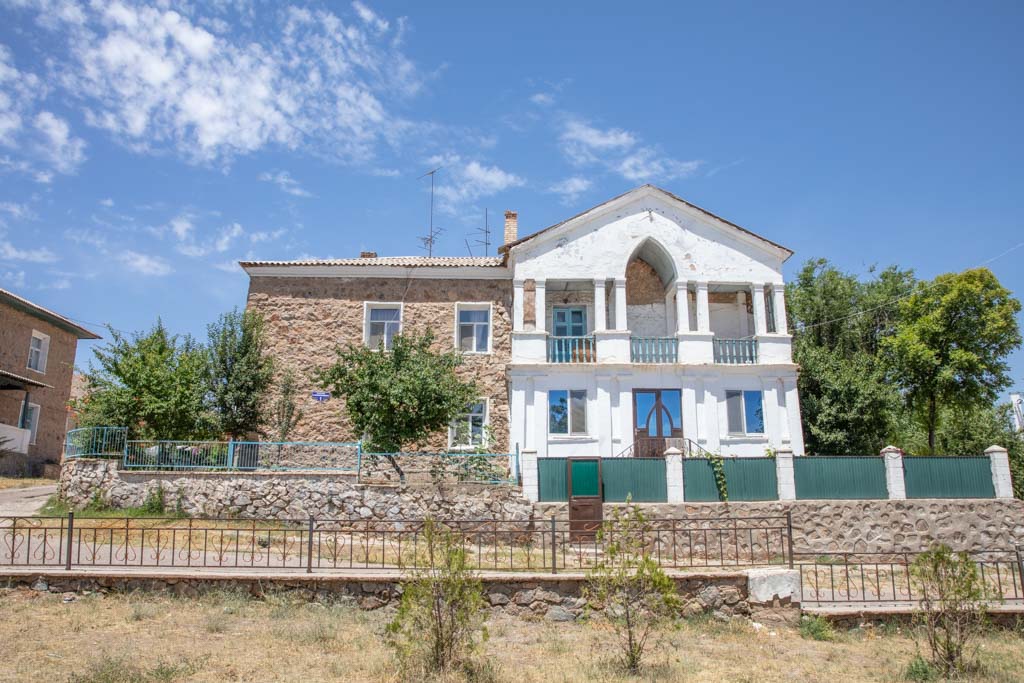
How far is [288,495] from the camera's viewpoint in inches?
720

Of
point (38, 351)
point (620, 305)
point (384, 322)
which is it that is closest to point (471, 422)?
point (384, 322)

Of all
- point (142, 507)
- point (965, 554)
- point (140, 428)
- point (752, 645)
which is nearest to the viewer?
point (965, 554)

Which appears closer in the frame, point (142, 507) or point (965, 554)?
point (965, 554)

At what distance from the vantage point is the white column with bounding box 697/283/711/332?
22.5m

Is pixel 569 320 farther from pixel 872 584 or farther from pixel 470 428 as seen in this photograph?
pixel 872 584

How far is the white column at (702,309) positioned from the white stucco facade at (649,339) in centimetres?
3

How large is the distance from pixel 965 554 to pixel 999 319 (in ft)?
55.9

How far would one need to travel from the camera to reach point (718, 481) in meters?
18.8

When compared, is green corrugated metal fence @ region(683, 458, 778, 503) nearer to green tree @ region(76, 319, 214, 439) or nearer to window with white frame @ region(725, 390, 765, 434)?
window with white frame @ region(725, 390, 765, 434)

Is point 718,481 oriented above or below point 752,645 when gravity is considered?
above

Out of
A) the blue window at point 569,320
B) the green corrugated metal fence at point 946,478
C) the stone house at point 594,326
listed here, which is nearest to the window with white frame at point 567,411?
the stone house at point 594,326

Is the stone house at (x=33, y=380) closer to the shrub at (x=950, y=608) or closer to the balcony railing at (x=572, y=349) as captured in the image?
the balcony railing at (x=572, y=349)

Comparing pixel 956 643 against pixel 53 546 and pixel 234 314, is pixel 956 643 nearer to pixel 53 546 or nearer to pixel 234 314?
pixel 53 546

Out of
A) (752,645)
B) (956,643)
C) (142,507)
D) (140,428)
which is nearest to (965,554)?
(956,643)
